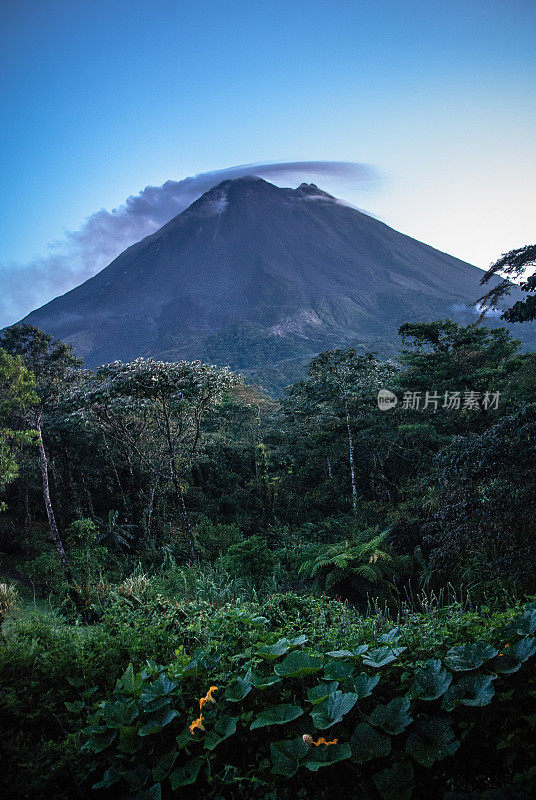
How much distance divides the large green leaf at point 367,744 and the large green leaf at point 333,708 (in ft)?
0.23

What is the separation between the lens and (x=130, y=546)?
9.66m

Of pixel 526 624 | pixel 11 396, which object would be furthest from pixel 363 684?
pixel 11 396

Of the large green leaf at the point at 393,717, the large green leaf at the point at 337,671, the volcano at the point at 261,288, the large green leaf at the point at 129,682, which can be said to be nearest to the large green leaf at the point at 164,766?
the large green leaf at the point at 129,682

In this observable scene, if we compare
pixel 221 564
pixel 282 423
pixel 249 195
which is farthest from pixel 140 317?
pixel 221 564

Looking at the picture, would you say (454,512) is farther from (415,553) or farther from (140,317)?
(140,317)

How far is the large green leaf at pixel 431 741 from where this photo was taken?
1218mm

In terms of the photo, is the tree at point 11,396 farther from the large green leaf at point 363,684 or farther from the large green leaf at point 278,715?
the large green leaf at point 363,684

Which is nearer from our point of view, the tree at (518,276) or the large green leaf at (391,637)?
the large green leaf at (391,637)

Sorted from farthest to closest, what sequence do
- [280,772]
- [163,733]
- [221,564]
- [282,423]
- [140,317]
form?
[140,317] < [282,423] < [221,564] < [163,733] < [280,772]

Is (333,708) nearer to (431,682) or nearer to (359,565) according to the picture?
(431,682)

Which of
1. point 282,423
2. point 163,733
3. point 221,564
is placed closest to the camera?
point 163,733

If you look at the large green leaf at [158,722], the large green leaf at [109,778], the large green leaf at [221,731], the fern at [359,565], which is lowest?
the fern at [359,565]

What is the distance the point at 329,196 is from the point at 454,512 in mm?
158318

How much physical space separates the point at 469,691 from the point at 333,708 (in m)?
0.47
